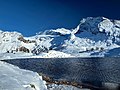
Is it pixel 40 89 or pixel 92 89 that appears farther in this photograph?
pixel 92 89

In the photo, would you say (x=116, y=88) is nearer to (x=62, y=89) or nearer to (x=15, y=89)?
(x=62, y=89)

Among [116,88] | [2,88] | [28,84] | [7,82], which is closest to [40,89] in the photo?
[28,84]

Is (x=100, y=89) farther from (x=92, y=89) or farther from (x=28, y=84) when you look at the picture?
(x=28, y=84)

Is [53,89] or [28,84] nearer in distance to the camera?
[28,84]

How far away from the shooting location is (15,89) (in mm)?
21469

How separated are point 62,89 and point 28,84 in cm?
2070

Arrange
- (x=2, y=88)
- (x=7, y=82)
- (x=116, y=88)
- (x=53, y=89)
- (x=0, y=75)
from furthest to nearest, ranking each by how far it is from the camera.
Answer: (x=116, y=88) → (x=53, y=89) → (x=0, y=75) → (x=7, y=82) → (x=2, y=88)

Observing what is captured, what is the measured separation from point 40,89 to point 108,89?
Answer: 29064mm

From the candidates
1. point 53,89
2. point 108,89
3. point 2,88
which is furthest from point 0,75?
point 108,89

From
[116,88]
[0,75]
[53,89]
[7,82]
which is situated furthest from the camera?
[116,88]

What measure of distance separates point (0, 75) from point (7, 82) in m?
3.01

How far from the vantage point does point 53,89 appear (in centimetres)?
4319

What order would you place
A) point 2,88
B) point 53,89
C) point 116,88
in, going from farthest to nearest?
1. point 116,88
2. point 53,89
3. point 2,88

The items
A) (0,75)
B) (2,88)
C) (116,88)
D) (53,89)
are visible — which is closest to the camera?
(2,88)
